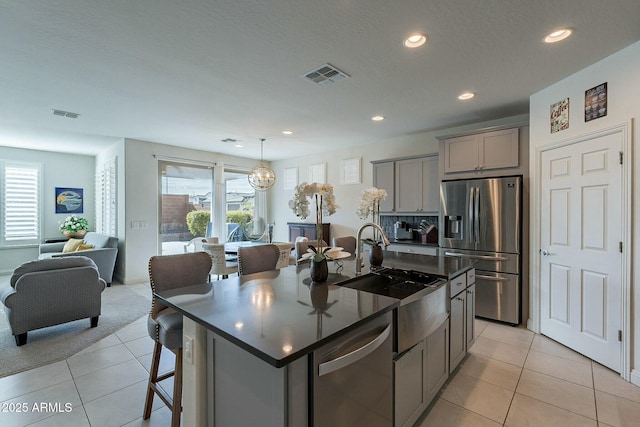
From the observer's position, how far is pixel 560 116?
3021 millimetres

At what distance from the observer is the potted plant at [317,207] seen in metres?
1.90

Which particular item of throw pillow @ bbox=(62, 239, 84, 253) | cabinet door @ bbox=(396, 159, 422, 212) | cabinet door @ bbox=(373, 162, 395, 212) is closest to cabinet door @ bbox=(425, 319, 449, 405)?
cabinet door @ bbox=(396, 159, 422, 212)

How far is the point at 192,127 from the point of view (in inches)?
184

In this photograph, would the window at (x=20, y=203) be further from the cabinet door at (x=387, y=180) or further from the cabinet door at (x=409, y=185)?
the cabinet door at (x=409, y=185)

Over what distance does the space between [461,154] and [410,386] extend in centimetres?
330

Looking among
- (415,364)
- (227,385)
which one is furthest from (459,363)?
(227,385)

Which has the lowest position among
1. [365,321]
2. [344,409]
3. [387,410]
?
[387,410]

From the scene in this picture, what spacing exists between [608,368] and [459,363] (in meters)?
1.33

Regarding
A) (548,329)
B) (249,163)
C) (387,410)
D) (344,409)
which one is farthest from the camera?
(249,163)

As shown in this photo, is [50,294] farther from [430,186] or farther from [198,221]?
[430,186]

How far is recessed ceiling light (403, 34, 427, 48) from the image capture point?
222 cm

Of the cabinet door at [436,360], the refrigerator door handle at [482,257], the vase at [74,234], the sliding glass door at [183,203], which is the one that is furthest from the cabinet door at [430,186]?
the vase at [74,234]

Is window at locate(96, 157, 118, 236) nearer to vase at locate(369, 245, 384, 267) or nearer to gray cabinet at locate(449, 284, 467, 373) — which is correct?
vase at locate(369, 245, 384, 267)

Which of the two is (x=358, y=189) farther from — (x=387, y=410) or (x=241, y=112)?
(x=387, y=410)
